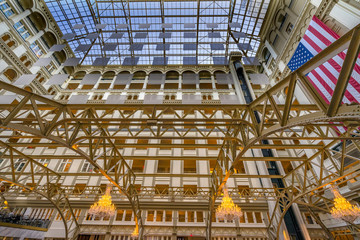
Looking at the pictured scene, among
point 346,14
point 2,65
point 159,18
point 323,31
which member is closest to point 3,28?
point 2,65

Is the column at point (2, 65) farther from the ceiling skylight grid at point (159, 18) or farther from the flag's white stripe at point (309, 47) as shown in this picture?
the flag's white stripe at point (309, 47)

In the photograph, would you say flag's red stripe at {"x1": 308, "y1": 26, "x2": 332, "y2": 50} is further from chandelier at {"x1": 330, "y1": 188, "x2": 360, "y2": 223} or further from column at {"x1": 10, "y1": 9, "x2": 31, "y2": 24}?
column at {"x1": 10, "y1": 9, "x2": 31, "y2": 24}

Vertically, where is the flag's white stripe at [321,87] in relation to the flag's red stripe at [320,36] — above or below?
below

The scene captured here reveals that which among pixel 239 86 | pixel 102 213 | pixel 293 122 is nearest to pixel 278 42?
pixel 239 86

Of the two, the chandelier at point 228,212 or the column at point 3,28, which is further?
the column at point 3,28

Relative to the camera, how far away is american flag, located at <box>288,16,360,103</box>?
27.8ft

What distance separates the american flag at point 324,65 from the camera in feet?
27.8

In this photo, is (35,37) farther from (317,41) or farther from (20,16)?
(317,41)

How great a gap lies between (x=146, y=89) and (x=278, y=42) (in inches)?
701

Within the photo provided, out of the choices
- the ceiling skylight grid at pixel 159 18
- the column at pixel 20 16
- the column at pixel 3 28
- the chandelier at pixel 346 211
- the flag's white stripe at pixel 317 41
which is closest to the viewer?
the chandelier at pixel 346 211

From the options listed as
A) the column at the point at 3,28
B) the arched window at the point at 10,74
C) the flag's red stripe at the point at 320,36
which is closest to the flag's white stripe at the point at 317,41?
the flag's red stripe at the point at 320,36

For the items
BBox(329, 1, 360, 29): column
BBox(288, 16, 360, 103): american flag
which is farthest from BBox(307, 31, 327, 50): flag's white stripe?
BBox(329, 1, 360, 29): column

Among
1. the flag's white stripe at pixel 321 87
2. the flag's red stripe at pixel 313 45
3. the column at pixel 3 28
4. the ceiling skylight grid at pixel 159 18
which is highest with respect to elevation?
the ceiling skylight grid at pixel 159 18

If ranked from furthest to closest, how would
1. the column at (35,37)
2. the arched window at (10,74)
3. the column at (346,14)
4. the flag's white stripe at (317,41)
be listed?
the column at (35,37)
the arched window at (10,74)
the flag's white stripe at (317,41)
the column at (346,14)
